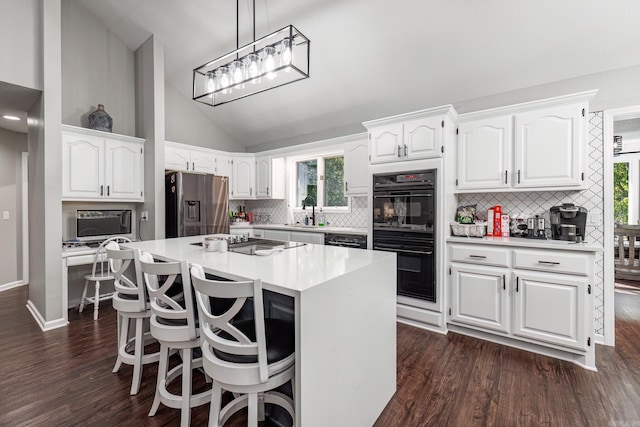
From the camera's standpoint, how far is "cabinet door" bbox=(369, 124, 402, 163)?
3170mm

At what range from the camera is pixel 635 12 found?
224 cm

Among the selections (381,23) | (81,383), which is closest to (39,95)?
(81,383)

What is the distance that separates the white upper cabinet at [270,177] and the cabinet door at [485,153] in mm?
2877

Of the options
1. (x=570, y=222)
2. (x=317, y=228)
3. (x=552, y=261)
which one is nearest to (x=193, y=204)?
(x=317, y=228)

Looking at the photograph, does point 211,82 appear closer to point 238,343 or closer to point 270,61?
point 270,61

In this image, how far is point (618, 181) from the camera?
18.2ft

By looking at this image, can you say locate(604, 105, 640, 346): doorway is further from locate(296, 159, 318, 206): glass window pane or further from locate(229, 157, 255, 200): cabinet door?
locate(229, 157, 255, 200): cabinet door

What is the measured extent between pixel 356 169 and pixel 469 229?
158 centimetres

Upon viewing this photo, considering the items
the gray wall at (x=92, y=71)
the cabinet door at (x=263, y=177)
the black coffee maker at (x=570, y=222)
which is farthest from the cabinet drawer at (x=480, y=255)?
the gray wall at (x=92, y=71)

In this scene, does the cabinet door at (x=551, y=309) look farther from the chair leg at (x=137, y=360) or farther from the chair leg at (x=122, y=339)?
the chair leg at (x=122, y=339)

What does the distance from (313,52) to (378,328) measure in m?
3.07

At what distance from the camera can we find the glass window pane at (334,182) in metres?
4.56

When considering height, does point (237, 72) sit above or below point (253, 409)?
above

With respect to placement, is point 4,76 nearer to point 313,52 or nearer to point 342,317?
point 313,52
